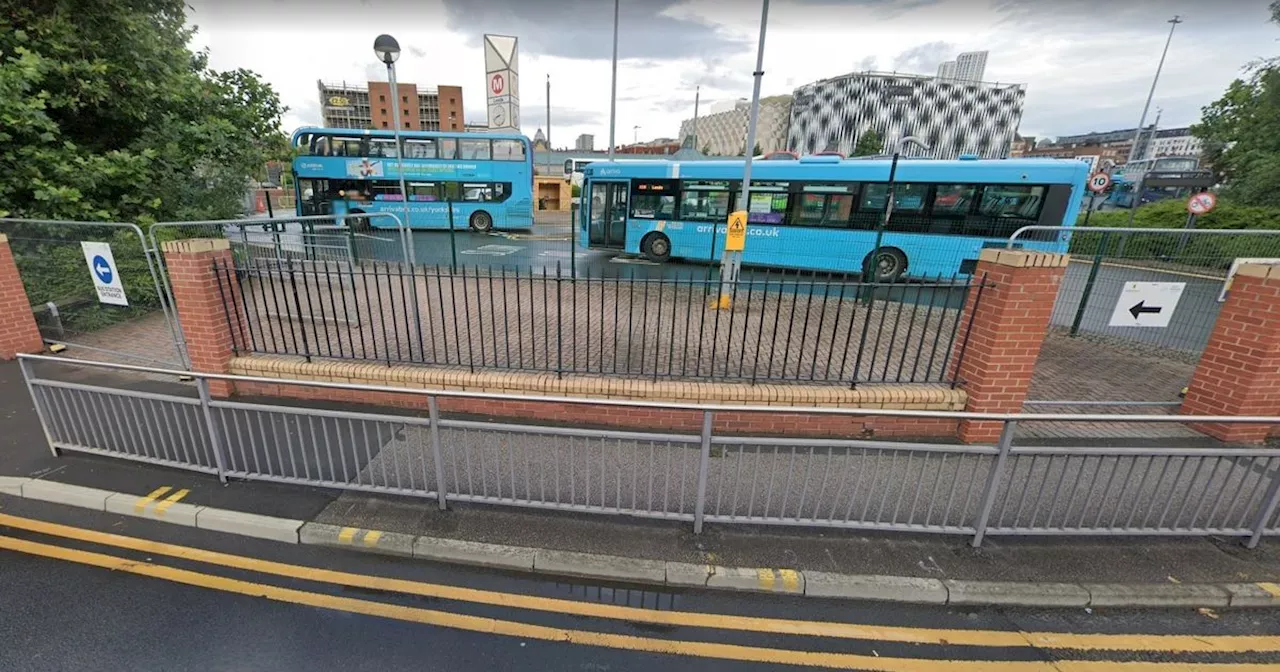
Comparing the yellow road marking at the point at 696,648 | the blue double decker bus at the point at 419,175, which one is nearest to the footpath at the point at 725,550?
the yellow road marking at the point at 696,648

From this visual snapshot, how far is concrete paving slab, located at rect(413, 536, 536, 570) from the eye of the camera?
9.64ft

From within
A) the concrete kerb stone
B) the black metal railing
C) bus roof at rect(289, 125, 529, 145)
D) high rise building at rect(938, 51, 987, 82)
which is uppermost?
high rise building at rect(938, 51, 987, 82)

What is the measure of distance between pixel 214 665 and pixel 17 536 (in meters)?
2.16

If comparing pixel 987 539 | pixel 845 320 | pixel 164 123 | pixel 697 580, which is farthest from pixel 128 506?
pixel 164 123

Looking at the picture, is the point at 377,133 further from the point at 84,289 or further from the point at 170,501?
the point at 170,501

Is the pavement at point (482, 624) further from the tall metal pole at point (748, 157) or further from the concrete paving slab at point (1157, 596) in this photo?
the tall metal pole at point (748, 157)

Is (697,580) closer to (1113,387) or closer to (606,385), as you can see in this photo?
(606,385)

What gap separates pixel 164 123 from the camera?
8.76 metres

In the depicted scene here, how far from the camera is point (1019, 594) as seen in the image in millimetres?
2770

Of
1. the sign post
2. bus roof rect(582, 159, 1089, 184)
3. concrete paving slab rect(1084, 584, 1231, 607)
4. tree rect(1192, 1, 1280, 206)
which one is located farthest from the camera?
tree rect(1192, 1, 1280, 206)

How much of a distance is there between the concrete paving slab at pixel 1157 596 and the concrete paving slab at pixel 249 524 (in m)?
4.94

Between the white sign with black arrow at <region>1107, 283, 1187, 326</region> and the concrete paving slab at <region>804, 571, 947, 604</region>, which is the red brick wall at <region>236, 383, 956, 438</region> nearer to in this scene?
the concrete paving slab at <region>804, 571, 947, 604</region>

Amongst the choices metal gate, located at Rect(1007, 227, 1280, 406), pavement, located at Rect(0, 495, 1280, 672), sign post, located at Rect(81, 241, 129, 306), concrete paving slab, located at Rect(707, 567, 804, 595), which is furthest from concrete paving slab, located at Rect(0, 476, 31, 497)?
metal gate, located at Rect(1007, 227, 1280, 406)

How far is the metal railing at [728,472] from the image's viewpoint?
9.71ft
